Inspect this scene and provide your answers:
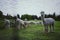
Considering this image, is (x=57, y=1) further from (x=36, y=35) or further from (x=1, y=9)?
(x=1, y=9)

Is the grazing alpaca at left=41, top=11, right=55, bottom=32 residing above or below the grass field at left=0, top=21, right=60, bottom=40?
above

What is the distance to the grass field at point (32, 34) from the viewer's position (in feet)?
9.74

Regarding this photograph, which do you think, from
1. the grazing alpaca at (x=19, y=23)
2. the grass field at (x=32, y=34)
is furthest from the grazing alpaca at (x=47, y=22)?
the grazing alpaca at (x=19, y=23)

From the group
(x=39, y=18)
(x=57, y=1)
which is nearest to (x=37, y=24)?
(x=39, y=18)

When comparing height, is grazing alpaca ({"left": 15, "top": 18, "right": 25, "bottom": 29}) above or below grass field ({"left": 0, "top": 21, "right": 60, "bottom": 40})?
above

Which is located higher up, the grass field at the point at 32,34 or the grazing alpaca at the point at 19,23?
the grazing alpaca at the point at 19,23

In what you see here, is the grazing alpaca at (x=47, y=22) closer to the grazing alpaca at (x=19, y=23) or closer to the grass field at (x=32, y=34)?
the grass field at (x=32, y=34)

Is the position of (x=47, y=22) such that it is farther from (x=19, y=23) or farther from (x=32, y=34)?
(x=19, y=23)

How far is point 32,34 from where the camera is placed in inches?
118

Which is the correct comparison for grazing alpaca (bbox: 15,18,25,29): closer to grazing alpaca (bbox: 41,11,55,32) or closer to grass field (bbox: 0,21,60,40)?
grass field (bbox: 0,21,60,40)

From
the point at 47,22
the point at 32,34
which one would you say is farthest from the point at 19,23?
the point at 47,22

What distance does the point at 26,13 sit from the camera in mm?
3029

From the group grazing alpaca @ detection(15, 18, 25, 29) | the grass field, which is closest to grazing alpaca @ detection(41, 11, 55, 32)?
the grass field

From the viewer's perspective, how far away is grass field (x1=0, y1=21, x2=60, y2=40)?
2.97m
